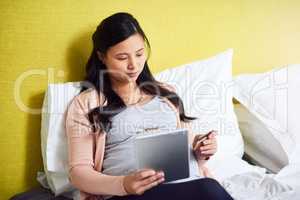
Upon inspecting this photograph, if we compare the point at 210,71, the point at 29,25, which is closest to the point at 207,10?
the point at 210,71

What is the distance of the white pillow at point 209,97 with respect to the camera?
1281 millimetres

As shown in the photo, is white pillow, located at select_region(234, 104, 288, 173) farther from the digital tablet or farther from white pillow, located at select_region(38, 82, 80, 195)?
white pillow, located at select_region(38, 82, 80, 195)

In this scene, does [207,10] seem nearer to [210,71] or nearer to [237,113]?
[210,71]

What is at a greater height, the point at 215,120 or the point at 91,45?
the point at 91,45

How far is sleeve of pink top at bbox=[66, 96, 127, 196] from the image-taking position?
94 centimetres

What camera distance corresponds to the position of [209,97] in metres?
1.31

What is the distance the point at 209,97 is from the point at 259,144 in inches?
10.3

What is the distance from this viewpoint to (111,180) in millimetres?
932

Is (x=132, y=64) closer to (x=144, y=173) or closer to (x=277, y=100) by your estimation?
(x=144, y=173)

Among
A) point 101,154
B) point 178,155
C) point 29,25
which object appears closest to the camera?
point 178,155

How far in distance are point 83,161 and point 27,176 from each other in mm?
304

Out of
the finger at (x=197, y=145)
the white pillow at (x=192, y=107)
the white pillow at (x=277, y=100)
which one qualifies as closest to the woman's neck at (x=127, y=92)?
the white pillow at (x=192, y=107)

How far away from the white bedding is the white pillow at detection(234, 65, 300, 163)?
100 millimetres

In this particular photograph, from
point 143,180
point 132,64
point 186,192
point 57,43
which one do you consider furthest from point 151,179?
point 57,43
